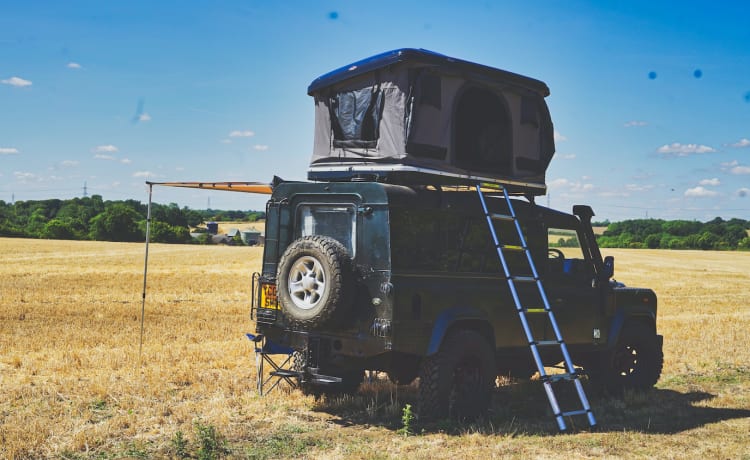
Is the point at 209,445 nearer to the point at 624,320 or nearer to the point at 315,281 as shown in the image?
the point at 315,281

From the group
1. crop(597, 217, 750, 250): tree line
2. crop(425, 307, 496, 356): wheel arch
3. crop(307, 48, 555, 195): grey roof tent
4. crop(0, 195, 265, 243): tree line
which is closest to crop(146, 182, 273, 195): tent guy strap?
crop(307, 48, 555, 195): grey roof tent

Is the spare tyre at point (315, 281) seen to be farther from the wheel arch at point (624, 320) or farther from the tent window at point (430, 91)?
the wheel arch at point (624, 320)

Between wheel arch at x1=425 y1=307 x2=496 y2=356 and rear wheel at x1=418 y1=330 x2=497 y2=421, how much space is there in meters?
0.10

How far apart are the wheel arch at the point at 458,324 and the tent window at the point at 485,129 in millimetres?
1853

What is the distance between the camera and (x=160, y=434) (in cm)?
705

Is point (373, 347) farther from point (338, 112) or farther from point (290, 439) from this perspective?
point (338, 112)

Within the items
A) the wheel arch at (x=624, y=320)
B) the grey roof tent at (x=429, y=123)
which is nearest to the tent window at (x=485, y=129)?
the grey roof tent at (x=429, y=123)

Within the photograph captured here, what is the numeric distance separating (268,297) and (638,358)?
5.06 m

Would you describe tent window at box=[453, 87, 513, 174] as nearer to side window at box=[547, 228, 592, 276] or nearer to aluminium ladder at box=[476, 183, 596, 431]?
aluminium ladder at box=[476, 183, 596, 431]

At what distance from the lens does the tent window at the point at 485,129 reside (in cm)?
893

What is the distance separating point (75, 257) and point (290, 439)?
3823 centimetres

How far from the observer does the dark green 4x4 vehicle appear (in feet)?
24.1

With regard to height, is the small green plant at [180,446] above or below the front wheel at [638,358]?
below

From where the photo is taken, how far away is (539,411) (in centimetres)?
874
